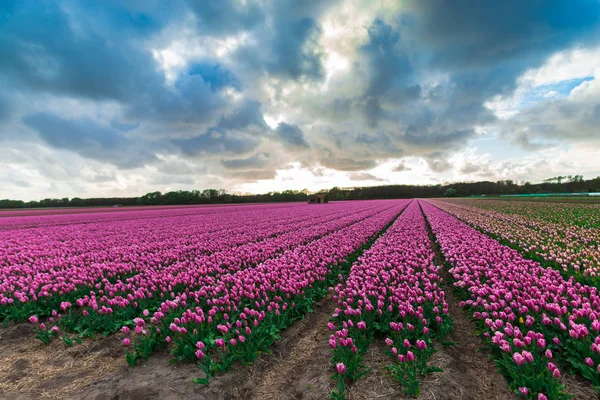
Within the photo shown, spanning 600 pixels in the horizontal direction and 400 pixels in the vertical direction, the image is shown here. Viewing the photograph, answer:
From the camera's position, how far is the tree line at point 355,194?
10894 centimetres

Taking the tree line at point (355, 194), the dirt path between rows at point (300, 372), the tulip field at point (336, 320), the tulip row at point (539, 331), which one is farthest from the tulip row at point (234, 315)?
the tree line at point (355, 194)

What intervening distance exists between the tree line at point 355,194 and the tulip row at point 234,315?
102 m

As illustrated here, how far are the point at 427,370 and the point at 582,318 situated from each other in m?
2.45

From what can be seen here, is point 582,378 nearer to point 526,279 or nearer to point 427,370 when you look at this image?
point 427,370

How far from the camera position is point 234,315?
502 cm

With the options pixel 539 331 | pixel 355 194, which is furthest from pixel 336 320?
pixel 355 194

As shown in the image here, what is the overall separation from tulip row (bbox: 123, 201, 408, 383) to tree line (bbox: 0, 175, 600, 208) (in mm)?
101600

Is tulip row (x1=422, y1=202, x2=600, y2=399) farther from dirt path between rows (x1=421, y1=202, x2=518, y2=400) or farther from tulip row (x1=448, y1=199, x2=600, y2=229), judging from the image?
tulip row (x1=448, y1=199, x2=600, y2=229)

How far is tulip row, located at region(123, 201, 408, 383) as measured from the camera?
3959mm

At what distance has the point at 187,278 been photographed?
22.4ft

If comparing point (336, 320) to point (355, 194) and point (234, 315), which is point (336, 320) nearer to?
point (234, 315)

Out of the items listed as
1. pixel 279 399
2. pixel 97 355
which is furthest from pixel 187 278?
pixel 279 399

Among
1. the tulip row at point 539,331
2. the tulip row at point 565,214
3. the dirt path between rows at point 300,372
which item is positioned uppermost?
the tulip row at point 539,331

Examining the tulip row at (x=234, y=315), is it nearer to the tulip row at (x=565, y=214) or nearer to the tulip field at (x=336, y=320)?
the tulip field at (x=336, y=320)
